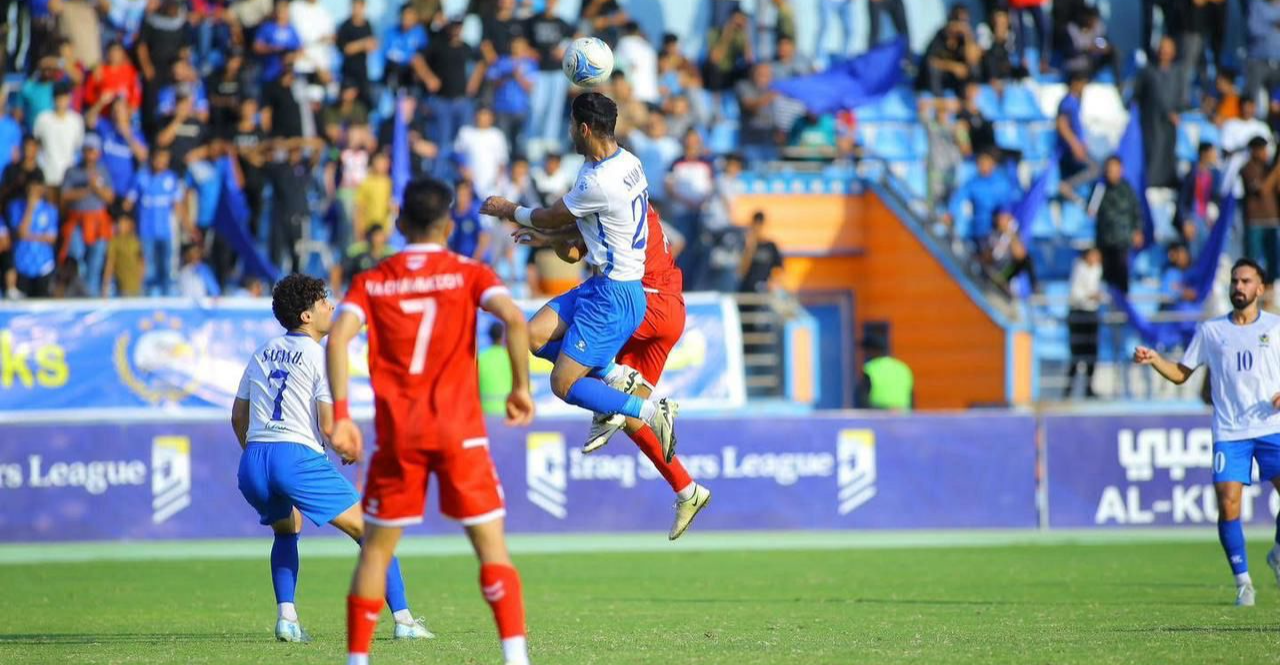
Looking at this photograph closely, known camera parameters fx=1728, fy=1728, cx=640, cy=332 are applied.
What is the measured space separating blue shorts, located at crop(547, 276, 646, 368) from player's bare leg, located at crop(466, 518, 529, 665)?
2914 mm

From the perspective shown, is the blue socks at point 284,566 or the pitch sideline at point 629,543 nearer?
the blue socks at point 284,566

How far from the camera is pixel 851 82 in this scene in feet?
82.5

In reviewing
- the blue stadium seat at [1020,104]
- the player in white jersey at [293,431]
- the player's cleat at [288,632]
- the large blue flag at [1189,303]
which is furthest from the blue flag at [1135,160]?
the player's cleat at [288,632]

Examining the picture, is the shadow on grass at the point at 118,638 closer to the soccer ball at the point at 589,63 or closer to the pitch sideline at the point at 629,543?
the soccer ball at the point at 589,63

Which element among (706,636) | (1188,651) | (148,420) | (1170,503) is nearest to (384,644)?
(706,636)

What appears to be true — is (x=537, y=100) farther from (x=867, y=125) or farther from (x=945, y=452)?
(x=945, y=452)

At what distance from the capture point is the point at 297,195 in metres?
21.6

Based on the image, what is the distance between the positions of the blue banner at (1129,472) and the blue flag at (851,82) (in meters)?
7.15

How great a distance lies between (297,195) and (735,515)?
273 inches

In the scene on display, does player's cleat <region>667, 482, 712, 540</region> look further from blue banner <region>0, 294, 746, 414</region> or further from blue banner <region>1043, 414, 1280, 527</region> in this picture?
blue banner <region>1043, 414, 1280, 527</region>

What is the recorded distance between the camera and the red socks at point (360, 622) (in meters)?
7.03

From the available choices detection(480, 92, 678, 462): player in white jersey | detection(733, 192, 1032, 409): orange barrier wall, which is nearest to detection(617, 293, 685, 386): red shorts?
detection(480, 92, 678, 462): player in white jersey

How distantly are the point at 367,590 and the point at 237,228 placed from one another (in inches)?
584

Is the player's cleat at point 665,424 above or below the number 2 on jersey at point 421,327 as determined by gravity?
below
